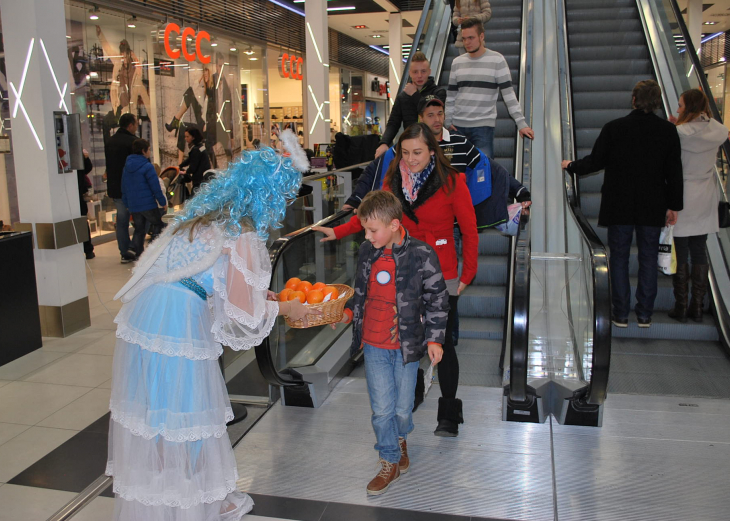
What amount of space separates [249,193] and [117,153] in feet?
22.8

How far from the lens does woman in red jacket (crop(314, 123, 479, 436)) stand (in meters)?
3.20

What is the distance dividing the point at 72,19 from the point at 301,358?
752 cm

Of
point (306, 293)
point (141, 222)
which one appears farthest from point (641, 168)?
point (141, 222)

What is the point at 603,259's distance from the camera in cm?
349

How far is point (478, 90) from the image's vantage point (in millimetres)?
5348

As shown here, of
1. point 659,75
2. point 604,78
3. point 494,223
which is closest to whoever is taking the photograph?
point 494,223

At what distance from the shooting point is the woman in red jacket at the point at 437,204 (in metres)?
3.20

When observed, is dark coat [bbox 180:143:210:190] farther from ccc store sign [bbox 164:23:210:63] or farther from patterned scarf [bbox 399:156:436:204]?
patterned scarf [bbox 399:156:436:204]

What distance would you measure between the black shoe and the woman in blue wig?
4.69 feet

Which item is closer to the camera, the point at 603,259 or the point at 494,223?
the point at 603,259

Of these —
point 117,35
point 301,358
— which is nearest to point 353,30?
point 117,35

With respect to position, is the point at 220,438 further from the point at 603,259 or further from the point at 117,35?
the point at 117,35

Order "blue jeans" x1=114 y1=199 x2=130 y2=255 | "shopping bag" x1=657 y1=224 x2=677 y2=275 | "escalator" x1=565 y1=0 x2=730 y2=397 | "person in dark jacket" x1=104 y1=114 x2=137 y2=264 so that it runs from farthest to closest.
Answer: "blue jeans" x1=114 y1=199 x2=130 y2=255 < "person in dark jacket" x1=104 y1=114 x2=137 y2=264 < "shopping bag" x1=657 y1=224 x2=677 y2=275 < "escalator" x1=565 y1=0 x2=730 y2=397

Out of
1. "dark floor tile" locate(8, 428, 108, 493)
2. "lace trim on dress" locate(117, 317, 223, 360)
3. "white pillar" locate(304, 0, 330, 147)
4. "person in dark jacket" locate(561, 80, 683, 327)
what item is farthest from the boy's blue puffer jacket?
"lace trim on dress" locate(117, 317, 223, 360)
